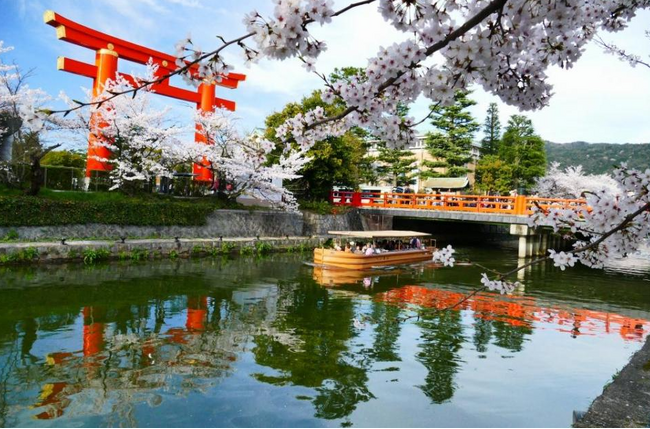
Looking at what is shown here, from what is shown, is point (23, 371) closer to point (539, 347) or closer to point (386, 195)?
point (539, 347)

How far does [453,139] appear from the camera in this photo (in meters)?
36.4

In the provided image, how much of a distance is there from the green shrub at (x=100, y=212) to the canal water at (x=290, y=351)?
2.87 m

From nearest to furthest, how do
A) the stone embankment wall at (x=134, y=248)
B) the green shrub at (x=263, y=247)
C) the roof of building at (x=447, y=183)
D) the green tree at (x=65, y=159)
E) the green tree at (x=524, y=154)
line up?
the stone embankment wall at (x=134, y=248)
the green shrub at (x=263, y=247)
the green tree at (x=65, y=159)
the roof of building at (x=447, y=183)
the green tree at (x=524, y=154)

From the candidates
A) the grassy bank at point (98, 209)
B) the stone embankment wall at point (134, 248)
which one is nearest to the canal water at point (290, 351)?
the stone embankment wall at point (134, 248)

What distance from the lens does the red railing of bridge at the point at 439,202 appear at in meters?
23.6

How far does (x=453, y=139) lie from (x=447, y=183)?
12.1 feet

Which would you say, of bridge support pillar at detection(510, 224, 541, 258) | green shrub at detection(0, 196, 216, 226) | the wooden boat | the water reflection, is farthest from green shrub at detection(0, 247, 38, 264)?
bridge support pillar at detection(510, 224, 541, 258)

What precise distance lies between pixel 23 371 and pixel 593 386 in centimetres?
831

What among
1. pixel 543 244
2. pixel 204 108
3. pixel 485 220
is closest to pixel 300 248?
pixel 204 108

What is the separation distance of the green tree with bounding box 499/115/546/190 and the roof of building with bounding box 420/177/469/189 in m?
6.82

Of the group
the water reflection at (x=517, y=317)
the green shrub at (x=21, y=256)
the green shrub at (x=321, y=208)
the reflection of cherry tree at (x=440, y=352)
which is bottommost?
the reflection of cherry tree at (x=440, y=352)

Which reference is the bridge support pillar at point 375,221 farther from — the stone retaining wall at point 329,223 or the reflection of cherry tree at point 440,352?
the reflection of cherry tree at point 440,352

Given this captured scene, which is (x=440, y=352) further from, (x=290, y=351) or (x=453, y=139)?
(x=453, y=139)

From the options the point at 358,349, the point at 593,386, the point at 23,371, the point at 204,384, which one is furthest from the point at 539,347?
the point at 23,371
